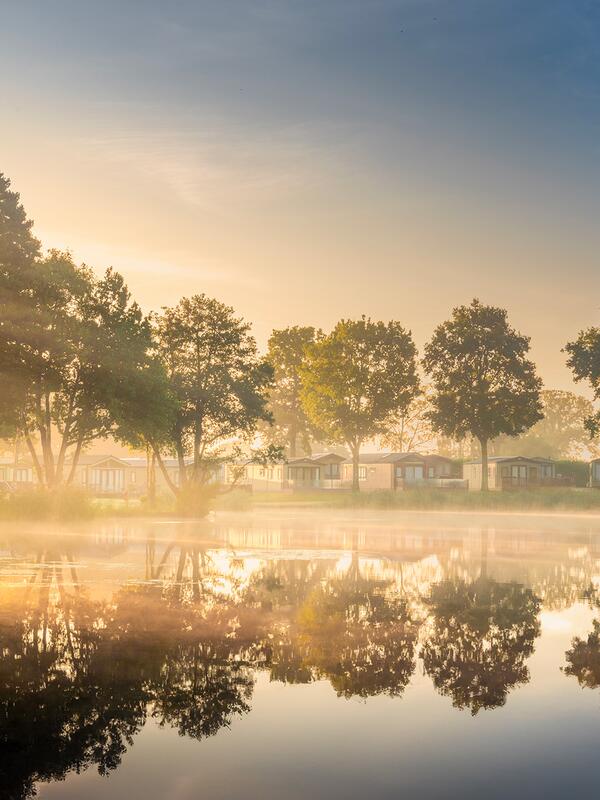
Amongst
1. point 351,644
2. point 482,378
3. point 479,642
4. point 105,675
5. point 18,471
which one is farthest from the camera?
point 18,471

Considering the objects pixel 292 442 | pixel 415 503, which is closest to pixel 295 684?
pixel 415 503

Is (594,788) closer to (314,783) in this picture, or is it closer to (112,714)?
(314,783)

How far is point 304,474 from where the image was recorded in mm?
117688

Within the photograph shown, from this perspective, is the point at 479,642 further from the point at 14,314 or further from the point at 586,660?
the point at 14,314

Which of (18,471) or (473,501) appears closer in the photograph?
(473,501)

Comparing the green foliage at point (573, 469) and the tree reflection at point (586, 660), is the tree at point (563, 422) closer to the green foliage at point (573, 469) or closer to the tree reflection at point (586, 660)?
the green foliage at point (573, 469)

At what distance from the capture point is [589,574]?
2516 centimetres

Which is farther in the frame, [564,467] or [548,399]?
[548,399]

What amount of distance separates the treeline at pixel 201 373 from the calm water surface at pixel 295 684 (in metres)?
20.7

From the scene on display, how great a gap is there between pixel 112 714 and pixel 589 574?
18940 mm

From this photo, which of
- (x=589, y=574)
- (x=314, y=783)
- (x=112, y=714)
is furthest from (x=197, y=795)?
(x=589, y=574)

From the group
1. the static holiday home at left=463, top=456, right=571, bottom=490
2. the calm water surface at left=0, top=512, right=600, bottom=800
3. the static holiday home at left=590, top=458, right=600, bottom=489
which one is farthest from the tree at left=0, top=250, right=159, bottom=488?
the static holiday home at left=590, top=458, right=600, bottom=489

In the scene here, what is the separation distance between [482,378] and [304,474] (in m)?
33.0

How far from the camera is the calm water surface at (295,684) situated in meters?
7.89
